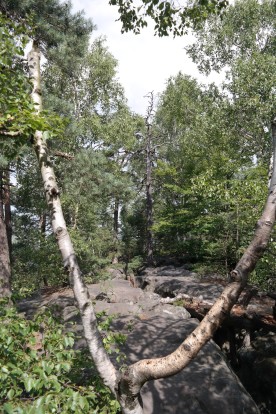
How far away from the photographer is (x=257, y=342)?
8953mm

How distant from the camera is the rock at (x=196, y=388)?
5.57 metres

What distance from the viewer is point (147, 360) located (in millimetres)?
2941

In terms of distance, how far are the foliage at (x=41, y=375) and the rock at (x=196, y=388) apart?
2.60 m

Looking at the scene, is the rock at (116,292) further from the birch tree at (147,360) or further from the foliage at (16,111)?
the foliage at (16,111)

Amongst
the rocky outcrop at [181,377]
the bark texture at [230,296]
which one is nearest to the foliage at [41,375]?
the bark texture at [230,296]

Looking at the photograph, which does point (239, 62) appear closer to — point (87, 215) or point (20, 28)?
point (87, 215)

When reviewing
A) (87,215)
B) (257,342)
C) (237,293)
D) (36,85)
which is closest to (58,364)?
(237,293)

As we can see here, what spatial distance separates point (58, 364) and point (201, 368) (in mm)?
4695

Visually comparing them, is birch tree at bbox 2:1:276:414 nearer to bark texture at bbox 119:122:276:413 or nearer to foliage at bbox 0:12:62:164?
bark texture at bbox 119:122:276:413

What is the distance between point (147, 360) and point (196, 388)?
3.68 metres

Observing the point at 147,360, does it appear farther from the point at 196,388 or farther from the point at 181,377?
the point at 181,377

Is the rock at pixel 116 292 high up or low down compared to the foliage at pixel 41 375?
down

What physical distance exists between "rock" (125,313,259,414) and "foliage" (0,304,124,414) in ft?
8.53

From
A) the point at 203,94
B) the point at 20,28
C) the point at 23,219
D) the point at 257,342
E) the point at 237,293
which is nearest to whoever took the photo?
the point at 237,293
